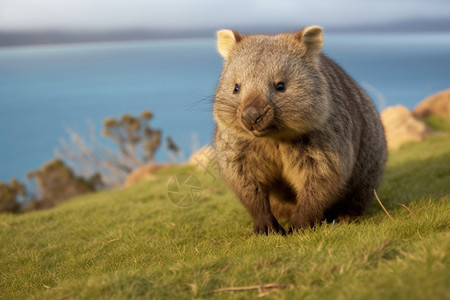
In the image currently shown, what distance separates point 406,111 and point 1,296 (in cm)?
1558

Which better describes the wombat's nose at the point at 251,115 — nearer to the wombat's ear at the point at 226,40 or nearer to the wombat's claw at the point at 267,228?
the wombat's ear at the point at 226,40

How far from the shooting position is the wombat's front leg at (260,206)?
507cm

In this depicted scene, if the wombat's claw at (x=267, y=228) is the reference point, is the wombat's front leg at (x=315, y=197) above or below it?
above

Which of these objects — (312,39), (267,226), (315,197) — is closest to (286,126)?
(315,197)

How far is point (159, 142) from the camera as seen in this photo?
23.7 metres

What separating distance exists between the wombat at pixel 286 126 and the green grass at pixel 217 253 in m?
0.47

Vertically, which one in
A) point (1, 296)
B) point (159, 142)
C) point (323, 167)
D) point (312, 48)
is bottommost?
point (159, 142)

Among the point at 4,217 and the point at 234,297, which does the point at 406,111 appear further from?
the point at 234,297

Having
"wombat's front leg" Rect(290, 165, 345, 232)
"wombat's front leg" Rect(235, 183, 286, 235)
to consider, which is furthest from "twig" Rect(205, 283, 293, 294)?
"wombat's front leg" Rect(235, 183, 286, 235)

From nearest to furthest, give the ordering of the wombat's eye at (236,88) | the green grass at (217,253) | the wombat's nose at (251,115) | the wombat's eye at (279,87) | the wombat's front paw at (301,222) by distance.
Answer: the green grass at (217,253), the wombat's nose at (251,115), the wombat's eye at (279,87), the wombat's eye at (236,88), the wombat's front paw at (301,222)

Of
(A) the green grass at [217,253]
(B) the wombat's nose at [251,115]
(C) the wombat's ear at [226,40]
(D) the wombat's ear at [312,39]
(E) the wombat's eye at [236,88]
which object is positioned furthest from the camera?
(C) the wombat's ear at [226,40]

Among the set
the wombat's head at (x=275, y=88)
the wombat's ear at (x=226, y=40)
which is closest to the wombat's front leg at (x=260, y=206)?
the wombat's head at (x=275, y=88)

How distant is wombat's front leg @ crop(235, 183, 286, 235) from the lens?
5.07 metres

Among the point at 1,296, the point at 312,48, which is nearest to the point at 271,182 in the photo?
the point at 312,48
